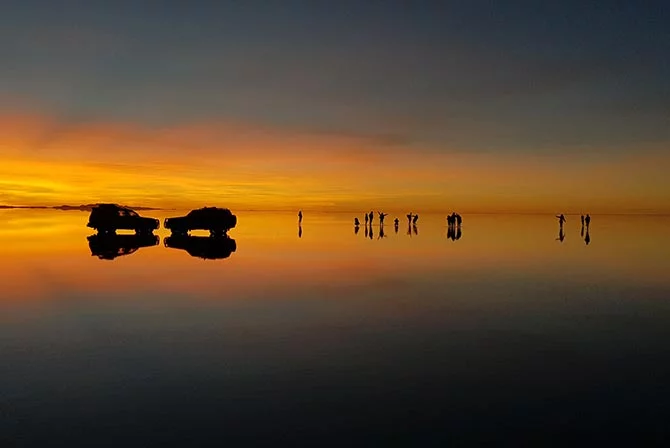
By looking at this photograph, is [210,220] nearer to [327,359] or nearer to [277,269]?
[277,269]

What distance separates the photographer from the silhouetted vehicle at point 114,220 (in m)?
56.1

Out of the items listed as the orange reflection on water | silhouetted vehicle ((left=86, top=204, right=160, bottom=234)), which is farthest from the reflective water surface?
silhouetted vehicle ((left=86, top=204, right=160, bottom=234))

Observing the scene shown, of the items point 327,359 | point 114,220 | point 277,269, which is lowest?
point 327,359

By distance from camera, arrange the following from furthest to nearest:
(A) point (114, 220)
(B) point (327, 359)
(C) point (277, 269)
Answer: (A) point (114, 220) < (C) point (277, 269) < (B) point (327, 359)

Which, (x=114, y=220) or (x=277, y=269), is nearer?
(x=277, y=269)

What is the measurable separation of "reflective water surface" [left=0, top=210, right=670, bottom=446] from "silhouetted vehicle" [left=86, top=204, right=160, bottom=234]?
30.5 meters

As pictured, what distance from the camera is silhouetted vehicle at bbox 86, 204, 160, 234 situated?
5612 centimetres

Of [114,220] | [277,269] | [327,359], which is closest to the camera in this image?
[327,359]

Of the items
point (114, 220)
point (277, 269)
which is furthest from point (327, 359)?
point (114, 220)

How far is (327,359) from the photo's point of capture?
12312mm

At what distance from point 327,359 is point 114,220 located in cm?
4798

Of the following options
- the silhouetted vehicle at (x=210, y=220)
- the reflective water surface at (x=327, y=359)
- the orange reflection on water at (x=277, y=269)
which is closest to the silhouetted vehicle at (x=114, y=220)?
the silhouetted vehicle at (x=210, y=220)

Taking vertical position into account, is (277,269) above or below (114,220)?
below

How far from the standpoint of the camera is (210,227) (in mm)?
57031
